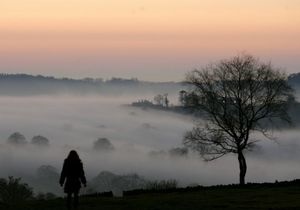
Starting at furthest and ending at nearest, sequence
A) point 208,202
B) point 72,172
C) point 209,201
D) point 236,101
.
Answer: point 236,101
point 209,201
point 208,202
point 72,172

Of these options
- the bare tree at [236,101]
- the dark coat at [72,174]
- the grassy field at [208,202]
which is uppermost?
the bare tree at [236,101]

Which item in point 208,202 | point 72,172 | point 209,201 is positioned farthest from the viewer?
point 209,201

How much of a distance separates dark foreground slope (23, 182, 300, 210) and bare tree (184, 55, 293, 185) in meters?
11.3

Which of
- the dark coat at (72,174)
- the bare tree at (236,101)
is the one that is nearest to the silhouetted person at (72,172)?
the dark coat at (72,174)

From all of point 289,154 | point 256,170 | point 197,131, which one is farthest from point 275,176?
point 197,131

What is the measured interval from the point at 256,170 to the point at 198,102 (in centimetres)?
12295

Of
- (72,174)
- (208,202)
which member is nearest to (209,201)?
(208,202)

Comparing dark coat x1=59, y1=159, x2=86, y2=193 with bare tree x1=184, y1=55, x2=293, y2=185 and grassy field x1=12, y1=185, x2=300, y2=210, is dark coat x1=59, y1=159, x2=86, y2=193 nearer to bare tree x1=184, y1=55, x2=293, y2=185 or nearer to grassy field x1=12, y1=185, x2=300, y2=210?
grassy field x1=12, y1=185, x2=300, y2=210

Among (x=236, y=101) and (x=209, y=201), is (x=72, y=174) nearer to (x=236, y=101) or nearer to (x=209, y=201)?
(x=209, y=201)

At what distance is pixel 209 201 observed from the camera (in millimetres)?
35062

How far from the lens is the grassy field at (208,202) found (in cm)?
3100

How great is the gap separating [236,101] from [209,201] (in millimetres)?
20957

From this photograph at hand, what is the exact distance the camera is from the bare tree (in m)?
54.1

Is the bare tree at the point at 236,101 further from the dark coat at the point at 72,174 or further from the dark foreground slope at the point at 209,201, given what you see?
the dark coat at the point at 72,174
